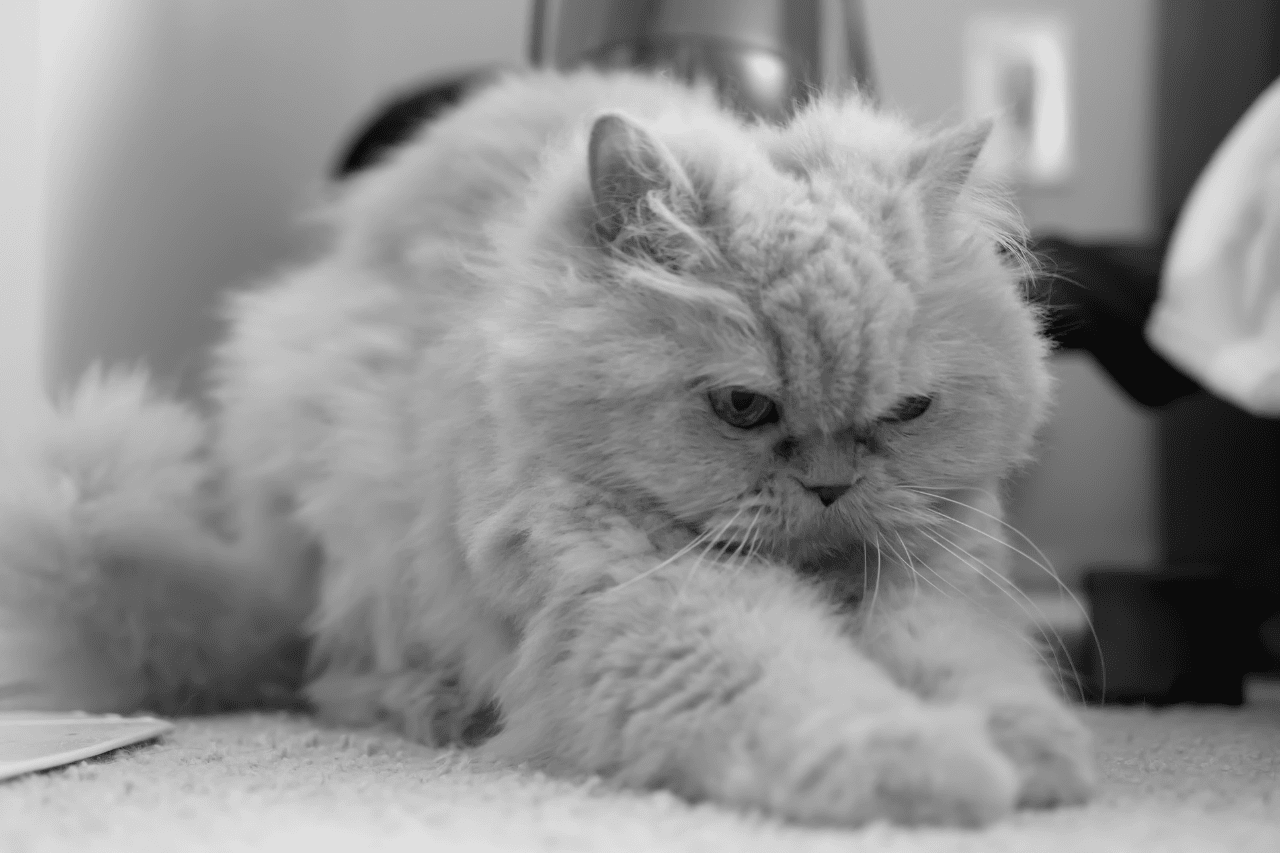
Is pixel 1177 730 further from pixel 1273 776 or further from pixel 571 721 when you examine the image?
pixel 571 721

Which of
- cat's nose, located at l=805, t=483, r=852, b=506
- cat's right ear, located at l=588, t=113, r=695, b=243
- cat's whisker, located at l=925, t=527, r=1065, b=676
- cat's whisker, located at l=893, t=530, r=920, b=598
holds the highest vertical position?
cat's right ear, located at l=588, t=113, r=695, b=243

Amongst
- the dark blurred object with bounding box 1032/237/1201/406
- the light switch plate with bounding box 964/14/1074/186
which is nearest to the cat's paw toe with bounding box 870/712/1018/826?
the dark blurred object with bounding box 1032/237/1201/406

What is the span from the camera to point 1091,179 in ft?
10.4

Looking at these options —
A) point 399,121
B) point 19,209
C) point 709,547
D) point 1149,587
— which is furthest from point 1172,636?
point 19,209

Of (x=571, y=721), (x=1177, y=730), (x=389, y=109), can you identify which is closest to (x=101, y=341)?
(x=389, y=109)

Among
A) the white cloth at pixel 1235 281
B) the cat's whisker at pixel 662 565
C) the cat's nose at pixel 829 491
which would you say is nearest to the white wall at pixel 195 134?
the cat's whisker at pixel 662 565

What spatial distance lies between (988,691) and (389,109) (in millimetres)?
1846

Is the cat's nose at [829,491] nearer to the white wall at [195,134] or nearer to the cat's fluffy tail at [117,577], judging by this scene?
the cat's fluffy tail at [117,577]

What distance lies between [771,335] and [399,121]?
1510mm

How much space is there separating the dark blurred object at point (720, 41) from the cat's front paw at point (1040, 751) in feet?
3.48

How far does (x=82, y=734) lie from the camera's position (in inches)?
46.1

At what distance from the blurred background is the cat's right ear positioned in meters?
1.02

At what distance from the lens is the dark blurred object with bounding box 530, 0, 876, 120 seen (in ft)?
5.93

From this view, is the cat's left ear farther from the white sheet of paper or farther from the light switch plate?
the light switch plate
